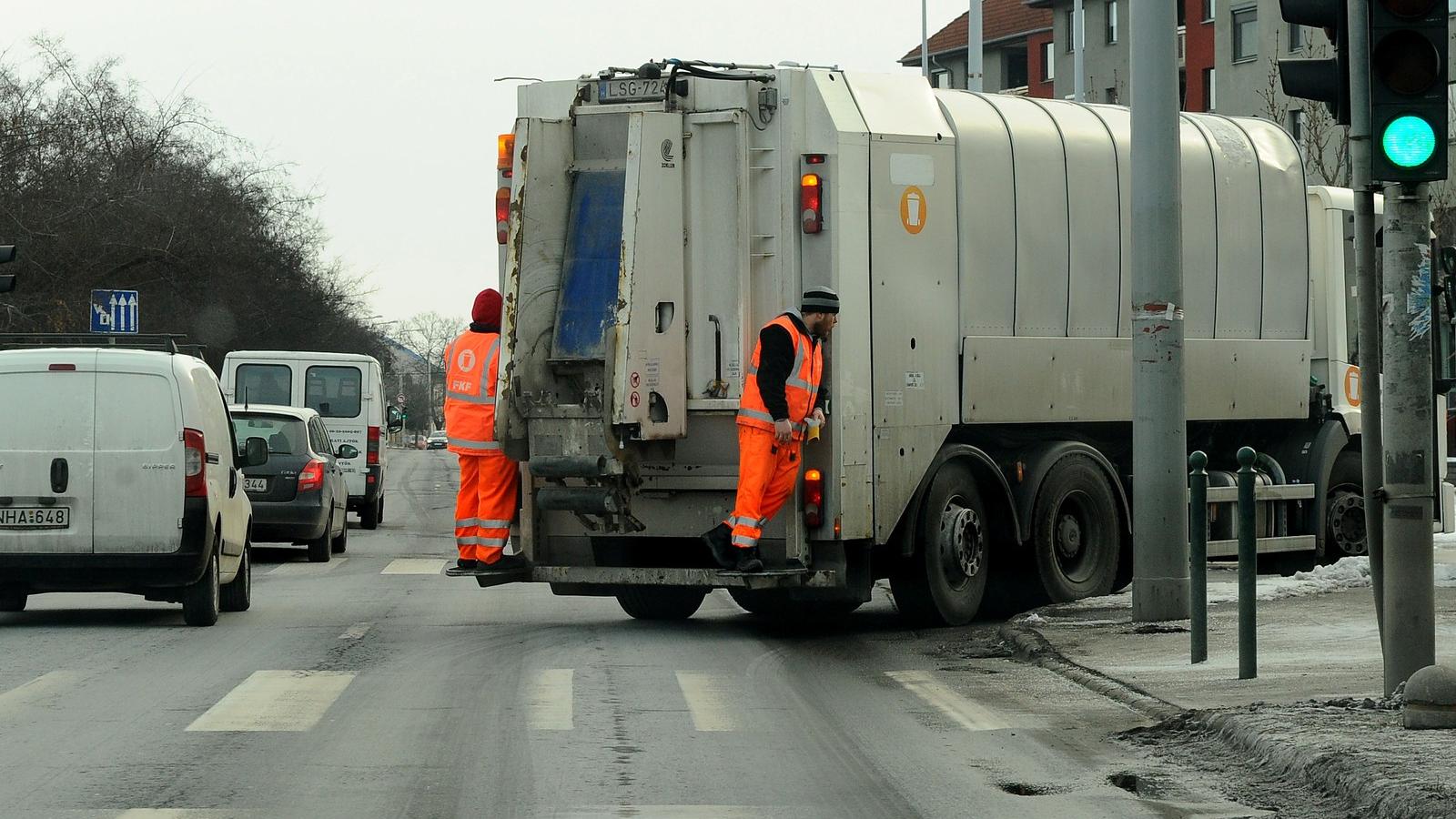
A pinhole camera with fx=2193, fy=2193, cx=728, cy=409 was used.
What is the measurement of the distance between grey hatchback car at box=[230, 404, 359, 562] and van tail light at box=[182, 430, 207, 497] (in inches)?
300

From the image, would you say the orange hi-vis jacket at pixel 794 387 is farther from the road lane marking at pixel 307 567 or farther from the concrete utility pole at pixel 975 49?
the concrete utility pole at pixel 975 49

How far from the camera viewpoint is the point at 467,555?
13031 millimetres

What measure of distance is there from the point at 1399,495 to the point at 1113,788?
5.86 ft

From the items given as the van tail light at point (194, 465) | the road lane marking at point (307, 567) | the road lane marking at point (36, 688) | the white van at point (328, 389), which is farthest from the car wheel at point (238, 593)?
the white van at point (328, 389)

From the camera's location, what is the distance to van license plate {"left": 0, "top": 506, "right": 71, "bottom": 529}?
13367 mm

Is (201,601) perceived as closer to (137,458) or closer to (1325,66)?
(137,458)

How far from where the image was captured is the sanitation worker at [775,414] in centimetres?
1165

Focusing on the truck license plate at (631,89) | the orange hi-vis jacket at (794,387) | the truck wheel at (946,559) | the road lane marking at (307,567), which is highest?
the truck license plate at (631,89)

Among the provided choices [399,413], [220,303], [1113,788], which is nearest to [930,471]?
[1113,788]

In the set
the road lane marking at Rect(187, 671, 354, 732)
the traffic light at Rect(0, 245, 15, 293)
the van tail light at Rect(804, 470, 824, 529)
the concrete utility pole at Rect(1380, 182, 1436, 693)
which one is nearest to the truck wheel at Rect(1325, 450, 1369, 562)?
the van tail light at Rect(804, 470, 824, 529)

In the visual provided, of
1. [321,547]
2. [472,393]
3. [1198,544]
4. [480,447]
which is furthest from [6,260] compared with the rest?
[1198,544]

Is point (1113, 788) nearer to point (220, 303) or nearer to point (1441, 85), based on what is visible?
point (1441, 85)

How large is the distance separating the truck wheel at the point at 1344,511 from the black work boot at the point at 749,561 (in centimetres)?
620

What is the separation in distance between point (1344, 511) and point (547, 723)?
9389 millimetres
